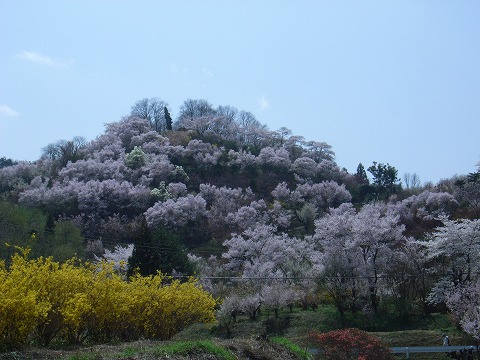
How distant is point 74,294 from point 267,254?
2493 cm

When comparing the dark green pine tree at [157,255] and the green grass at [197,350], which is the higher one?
the dark green pine tree at [157,255]

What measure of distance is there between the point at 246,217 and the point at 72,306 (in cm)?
4455

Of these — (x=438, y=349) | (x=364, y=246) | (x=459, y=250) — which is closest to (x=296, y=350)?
(x=438, y=349)

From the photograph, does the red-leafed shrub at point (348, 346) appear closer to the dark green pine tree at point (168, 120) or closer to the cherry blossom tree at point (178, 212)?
the cherry blossom tree at point (178, 212)

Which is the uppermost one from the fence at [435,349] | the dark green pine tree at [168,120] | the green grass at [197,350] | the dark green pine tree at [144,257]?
the dark green pine tree at [168,120]

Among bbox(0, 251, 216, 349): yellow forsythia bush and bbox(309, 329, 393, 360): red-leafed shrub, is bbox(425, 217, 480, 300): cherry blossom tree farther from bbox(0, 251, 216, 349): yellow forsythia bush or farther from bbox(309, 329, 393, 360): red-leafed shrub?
bbox(0, 251, 216, 349): yellow forsythia bush

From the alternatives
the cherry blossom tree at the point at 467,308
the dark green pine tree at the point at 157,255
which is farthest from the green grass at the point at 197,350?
the dark green pine tree at the point at 157,255

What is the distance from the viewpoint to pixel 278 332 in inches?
1009

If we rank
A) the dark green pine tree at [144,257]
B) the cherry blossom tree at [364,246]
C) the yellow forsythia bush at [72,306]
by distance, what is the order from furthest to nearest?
the dark green pine tree at [144,257]
the cherry blossom tree at [364,246]
the yellow forsythia bush at [72,306]

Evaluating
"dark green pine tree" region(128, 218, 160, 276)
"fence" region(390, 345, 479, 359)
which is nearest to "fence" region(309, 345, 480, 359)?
"fence" region(390, 345, 479, 359)

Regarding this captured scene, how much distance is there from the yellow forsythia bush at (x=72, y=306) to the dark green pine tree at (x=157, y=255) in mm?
18620

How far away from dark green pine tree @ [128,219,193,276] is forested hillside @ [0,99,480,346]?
0.09 metres

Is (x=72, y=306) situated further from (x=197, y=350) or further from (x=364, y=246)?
(x=364, y=246)

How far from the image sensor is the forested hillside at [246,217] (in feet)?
88.2
